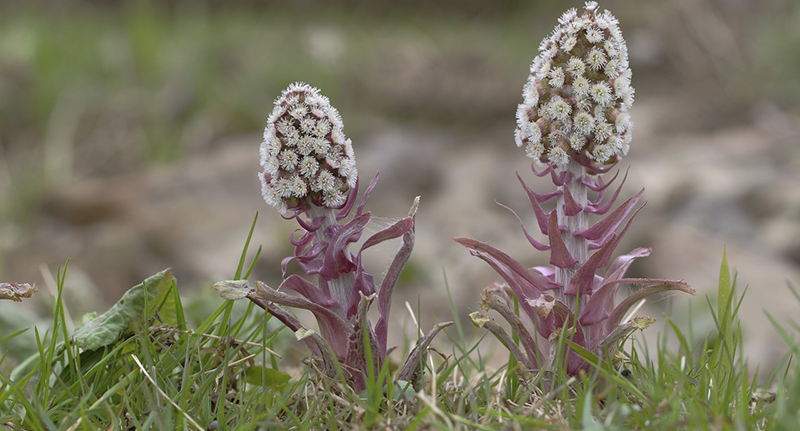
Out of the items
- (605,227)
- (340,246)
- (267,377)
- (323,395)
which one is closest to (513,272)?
(605,227)

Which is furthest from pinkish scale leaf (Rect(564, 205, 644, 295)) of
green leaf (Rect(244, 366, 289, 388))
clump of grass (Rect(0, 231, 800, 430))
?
green leaf (Rect(244, 366, 289, 388))

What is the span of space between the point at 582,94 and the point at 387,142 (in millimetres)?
5372

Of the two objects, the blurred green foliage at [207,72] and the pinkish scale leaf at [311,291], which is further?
the blurred green foliage at [207,72]

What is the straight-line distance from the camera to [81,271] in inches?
198

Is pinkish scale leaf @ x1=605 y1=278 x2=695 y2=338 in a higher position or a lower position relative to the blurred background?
lower

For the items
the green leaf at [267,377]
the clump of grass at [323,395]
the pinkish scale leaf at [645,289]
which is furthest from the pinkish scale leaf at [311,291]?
the pinkish scale leaf at [645,289]

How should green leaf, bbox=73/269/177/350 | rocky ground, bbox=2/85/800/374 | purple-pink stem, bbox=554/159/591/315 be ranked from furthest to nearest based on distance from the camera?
1. rocky ground, bbox=2/85/800/374
2. green leaf, bbox=73/269/177/350
3. purple-pink stem, bbox=554/159/591/315

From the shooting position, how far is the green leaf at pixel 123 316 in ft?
5.86

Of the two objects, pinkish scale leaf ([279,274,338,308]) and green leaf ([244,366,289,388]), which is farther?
green leaf ([244,366,289,388])

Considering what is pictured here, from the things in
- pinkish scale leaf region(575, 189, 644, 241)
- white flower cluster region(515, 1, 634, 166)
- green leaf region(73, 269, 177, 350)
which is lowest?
green leaf region(73, 269, 177, 350)

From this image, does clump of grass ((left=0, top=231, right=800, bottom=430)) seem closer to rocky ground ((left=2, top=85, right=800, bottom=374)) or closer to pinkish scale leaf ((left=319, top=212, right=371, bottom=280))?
pinkish scale leaf ((left=319, top=212, right=371, bottom=280))

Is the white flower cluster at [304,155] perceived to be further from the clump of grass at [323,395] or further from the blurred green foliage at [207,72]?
the blurred green foliage at [207,72]

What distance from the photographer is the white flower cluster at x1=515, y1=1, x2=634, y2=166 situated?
159 centimetres

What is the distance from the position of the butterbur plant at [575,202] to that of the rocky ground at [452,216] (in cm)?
233
